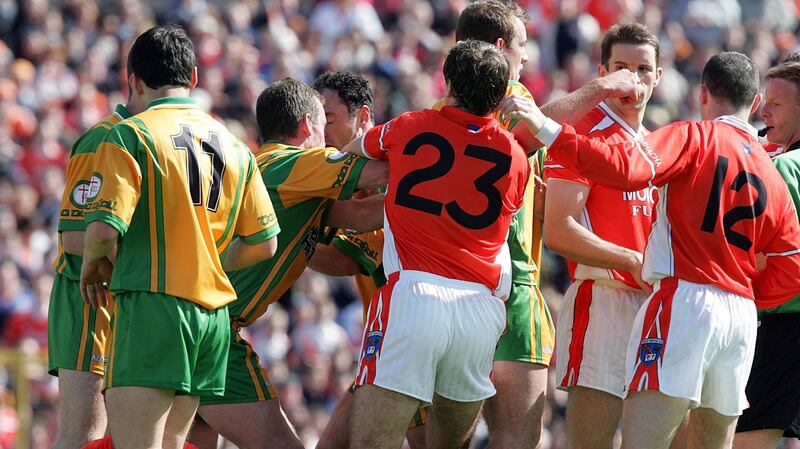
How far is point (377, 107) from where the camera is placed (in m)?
17.8

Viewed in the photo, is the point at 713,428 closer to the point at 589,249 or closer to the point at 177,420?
the point at 589,249

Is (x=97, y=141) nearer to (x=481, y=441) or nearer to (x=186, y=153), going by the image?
(x=186, y=153)

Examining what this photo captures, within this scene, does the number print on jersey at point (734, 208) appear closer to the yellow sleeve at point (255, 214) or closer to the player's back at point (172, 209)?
the yellow sleeve at point (255, 214)

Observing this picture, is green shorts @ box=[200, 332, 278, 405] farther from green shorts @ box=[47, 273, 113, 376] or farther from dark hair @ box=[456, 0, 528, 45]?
dark hair @ box=[456, 0, 528, 45]

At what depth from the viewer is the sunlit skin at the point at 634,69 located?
7.94 meters

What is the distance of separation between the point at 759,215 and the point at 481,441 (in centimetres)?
840

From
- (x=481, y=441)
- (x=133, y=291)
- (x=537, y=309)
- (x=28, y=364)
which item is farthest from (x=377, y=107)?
(x=133, y=291)

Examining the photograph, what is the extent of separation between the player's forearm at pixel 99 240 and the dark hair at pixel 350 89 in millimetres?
2261

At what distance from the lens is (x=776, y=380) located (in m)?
8.02

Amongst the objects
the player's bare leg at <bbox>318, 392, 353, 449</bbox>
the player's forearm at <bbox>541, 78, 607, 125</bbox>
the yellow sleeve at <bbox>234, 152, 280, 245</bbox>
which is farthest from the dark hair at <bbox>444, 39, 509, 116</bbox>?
the player's bare leg at <bbox>318, 392, 353, 449</bbox>

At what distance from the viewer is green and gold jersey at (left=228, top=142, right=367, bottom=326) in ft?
24.4

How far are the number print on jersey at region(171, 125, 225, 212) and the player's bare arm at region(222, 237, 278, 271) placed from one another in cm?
36

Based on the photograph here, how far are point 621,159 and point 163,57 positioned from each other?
2.27 metres

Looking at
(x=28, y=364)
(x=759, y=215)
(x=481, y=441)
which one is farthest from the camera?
(x=481, y=441)
